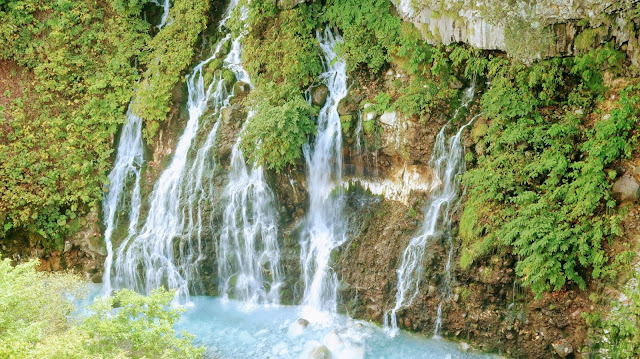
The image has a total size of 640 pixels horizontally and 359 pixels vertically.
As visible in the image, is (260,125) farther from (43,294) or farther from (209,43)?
(43,294)

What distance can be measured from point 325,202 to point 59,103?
9141mm

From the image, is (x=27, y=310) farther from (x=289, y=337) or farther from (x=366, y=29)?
(x=366, y=29)

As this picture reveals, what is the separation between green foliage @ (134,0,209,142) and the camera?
15328 millimetres

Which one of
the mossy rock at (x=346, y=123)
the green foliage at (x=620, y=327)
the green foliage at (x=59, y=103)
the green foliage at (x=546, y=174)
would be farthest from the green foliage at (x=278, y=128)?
the green foliage at (x=620, y=327)

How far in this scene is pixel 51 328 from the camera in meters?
9.62

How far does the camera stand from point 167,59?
15.8 meters

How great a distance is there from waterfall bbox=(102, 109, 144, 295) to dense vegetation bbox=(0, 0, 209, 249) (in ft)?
1.02

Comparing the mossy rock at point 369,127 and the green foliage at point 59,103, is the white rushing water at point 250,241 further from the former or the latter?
the green foliage at point 59,103

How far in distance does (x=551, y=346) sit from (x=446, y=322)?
2.24 meters

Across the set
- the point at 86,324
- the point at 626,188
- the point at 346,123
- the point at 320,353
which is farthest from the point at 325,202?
the point at 626,188

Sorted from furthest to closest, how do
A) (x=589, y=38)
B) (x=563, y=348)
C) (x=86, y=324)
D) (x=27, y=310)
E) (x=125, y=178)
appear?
(x=125, y=178) < (x=589, y=38) < (x=563, y=348) < (x=27, y=310) < (x=86, y=324)

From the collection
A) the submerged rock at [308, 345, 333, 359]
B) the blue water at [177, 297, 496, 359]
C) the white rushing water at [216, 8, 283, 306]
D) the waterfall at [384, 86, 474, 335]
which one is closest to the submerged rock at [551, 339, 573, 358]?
the blue water at [177, 297, 496, 359]

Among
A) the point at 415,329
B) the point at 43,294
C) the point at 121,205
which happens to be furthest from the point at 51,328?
the point at 415,329

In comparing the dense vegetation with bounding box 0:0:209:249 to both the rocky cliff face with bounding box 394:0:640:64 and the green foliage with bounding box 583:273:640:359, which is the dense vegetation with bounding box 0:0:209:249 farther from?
the green foliage with bounding box 583:273:640:359
